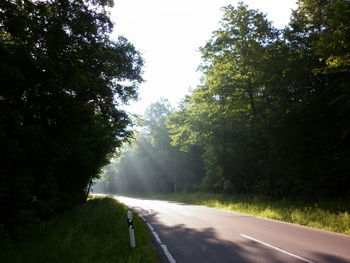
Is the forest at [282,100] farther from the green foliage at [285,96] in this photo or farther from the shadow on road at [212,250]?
the shadow on road at [212,250]

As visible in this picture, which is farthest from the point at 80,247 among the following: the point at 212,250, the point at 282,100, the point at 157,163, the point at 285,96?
the point at 157,163

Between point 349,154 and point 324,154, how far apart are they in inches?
76.0

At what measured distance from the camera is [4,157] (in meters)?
9.05

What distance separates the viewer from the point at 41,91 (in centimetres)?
977

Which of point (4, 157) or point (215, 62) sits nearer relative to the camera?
point (4, 157)

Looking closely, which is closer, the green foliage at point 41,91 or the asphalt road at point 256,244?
the asphalt road at point 256,244

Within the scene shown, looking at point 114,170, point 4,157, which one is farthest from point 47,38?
point 114,170

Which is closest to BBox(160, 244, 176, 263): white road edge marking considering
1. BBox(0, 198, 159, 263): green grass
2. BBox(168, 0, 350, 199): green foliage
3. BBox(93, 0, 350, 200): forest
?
BBox(0, 198, 159, 263): green grass

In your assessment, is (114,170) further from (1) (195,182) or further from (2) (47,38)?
(2) (47,38)

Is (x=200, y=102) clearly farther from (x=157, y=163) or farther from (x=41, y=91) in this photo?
(x=157, y=163)

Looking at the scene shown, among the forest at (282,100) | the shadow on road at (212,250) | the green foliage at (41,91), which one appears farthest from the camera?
the forest at (282,100)

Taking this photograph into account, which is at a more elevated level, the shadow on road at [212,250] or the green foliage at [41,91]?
the green foliage at [41,91]

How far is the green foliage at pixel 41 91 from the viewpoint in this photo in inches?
328

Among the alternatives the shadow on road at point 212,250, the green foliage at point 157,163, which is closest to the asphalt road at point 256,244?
the shadow on road at point 212,250
